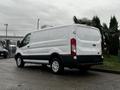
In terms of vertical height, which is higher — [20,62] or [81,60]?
[81,60]

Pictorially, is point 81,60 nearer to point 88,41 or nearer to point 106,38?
point 88,41

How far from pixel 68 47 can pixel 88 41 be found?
114 centimetres

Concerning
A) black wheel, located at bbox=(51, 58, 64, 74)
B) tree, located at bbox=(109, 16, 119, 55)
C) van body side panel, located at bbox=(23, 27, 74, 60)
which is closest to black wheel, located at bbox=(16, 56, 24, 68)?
van body side panel, located at bbox=(23, 27, 74, 60)

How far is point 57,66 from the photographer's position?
11641mm

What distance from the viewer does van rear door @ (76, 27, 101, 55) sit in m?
11.1

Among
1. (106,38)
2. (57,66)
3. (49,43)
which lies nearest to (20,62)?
(49,43)

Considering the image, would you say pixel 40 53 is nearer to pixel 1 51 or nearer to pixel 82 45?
pixel 82 45

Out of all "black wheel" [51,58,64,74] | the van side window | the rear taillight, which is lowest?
"black wheel" [51,58,64,74]

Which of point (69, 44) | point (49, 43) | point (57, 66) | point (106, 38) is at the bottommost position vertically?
point (57, 66)

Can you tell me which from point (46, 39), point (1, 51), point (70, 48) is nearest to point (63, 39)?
point (70, 48)

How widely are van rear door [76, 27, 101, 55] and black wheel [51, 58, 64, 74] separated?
1090 millimetres

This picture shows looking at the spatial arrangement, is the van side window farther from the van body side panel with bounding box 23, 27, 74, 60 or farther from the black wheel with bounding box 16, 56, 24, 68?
the black wheel with bounding box 16, 56, 24, 68

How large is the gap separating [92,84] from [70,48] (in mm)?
2416

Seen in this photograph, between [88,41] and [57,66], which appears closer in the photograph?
[88,41]
